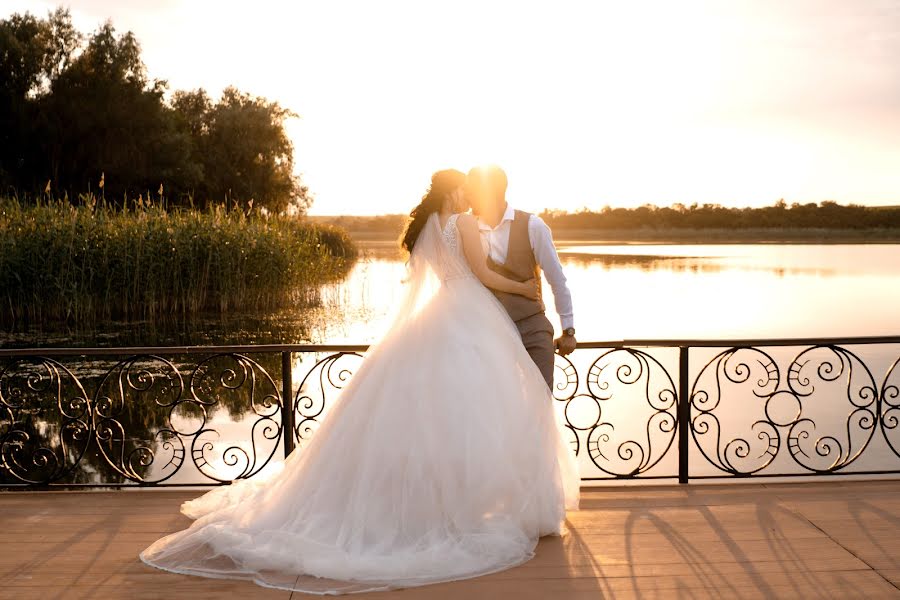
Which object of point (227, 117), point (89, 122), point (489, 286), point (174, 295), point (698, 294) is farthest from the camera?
point (227, 117)

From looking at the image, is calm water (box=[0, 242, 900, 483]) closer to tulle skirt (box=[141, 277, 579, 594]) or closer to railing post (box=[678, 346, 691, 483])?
railing post (box=[678, 346, 691, 483])

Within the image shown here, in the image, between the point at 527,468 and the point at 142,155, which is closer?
the point at 527,468

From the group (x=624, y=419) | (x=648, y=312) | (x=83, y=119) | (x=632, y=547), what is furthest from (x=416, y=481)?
(x=83, y=119)

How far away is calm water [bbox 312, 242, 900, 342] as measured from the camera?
14984 millimetres

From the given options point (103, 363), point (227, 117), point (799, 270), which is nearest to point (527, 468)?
point (103, 363)

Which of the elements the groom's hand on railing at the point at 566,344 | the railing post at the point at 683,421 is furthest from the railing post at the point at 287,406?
the railing post at the point at 683,421

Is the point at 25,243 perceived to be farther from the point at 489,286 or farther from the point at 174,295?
the point at 489,286

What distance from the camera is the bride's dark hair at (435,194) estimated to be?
396 cm

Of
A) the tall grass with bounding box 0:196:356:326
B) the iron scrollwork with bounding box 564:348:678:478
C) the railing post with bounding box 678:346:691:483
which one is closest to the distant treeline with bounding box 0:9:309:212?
the tall grass with bounding box 0:196:356:326

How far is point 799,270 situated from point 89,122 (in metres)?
26.6

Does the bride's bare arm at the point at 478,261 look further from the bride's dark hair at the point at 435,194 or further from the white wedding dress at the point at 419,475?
the bride's dark hair at the point at 435,194

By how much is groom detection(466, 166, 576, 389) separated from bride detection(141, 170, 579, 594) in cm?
13

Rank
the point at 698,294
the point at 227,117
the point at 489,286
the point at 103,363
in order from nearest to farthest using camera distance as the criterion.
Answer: the point at 489,286
the point at 103,363
the point at 698,294
the point at 227,117

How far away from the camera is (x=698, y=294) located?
21.2 metres
